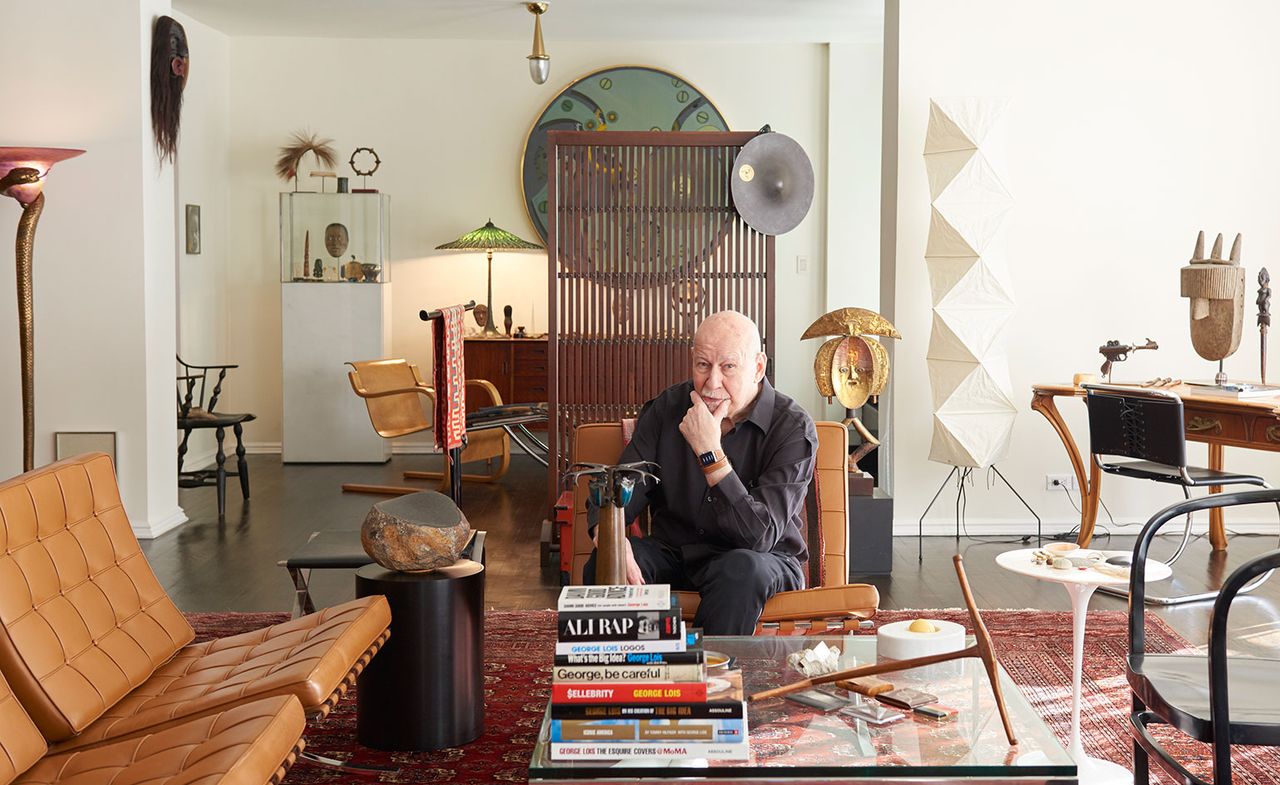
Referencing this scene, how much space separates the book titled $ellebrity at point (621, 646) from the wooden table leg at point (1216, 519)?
4419mm

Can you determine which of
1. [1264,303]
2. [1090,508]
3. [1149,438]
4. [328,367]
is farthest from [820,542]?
[328,367]

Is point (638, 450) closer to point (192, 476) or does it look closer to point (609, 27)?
point (192, 476)

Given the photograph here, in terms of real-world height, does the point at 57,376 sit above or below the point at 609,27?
below

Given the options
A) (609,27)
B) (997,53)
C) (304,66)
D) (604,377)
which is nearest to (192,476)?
(604,377)

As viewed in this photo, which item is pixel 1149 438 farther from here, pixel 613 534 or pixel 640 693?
pixel 640 693

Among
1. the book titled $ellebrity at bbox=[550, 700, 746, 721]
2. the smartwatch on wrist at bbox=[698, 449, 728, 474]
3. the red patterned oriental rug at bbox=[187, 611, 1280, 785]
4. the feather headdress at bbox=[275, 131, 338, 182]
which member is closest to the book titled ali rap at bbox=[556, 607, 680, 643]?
the book titled $ellebrity at bbox=[550, 700, 746, 721]

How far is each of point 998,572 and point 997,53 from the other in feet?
8.82

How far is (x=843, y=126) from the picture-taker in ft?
Answer: 29.9

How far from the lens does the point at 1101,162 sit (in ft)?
20.6

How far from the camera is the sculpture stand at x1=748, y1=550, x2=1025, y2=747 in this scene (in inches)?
89.3

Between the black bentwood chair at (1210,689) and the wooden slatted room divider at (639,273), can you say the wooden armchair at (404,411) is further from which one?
the black bentwood chair at (1210,689)

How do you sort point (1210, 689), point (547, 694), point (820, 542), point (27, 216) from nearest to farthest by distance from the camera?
point (1210, 689) < point (820, 542) < point (547, 694) < point (27, 216)

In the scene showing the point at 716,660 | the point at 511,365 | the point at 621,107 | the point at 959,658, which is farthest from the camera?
the point at 621,107

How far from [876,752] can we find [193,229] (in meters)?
7.23
